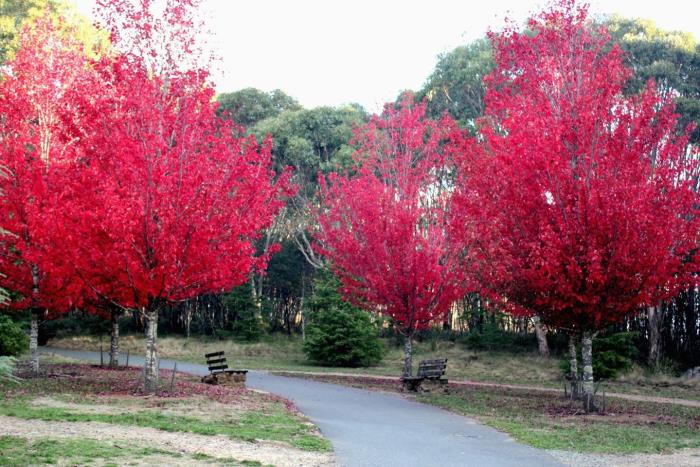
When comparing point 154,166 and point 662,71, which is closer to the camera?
point 154,166

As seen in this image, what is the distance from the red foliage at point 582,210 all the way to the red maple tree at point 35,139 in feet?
33.0

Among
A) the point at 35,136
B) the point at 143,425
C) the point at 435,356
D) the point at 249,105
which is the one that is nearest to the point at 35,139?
the point at 35,136

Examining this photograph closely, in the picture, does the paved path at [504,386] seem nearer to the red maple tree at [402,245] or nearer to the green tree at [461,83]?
the red maple tree at [402,245]

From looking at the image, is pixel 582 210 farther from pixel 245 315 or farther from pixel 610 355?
pixel 245 315

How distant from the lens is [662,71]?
2438 cm

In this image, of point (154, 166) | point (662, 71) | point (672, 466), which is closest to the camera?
point (672, 466)

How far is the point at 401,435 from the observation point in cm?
1077

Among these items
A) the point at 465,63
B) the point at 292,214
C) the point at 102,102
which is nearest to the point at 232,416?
the point at 102,102

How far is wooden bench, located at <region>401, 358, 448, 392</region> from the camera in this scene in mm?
18028

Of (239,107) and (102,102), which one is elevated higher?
(239,107)

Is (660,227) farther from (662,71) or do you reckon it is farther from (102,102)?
(662,71)

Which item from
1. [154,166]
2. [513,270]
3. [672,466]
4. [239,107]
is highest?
[239,107]

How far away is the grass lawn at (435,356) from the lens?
22.1 m

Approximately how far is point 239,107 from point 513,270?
84.8 feet
